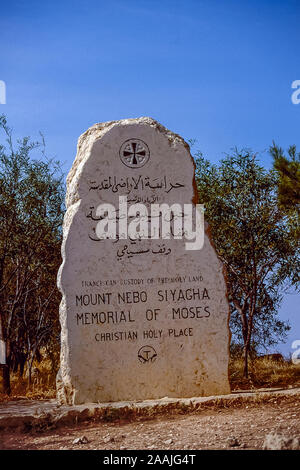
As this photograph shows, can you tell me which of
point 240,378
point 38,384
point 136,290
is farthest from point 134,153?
point 38,384

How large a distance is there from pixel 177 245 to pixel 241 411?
9.94 feet

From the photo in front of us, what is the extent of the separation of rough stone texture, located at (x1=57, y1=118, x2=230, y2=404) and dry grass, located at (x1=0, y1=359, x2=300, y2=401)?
2.76 metres

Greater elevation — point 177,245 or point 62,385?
point 177,245

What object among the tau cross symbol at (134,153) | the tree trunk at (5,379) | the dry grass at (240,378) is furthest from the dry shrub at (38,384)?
the tau cross symbol at (134,153)

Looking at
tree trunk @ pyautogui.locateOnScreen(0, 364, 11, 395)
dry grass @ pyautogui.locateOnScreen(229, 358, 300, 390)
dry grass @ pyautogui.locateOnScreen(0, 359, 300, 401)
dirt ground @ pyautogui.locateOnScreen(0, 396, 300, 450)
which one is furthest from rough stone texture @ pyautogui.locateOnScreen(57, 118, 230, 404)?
tree trunk @ pyautogui.locateOnScreen(0, 364, 11, 395)

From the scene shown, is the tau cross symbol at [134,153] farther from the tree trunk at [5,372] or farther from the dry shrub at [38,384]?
the tree trunk at [5,372]

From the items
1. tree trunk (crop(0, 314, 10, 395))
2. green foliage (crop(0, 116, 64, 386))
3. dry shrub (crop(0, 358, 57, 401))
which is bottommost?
dry shrub (crop(0, 358, 57, 401))

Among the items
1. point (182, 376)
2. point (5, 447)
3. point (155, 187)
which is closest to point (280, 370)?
point (182, 376)

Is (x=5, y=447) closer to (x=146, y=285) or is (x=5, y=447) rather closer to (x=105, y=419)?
(x=105, y=419)

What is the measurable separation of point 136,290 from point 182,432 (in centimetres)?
319

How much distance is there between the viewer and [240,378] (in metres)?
14.2

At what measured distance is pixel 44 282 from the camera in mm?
15312

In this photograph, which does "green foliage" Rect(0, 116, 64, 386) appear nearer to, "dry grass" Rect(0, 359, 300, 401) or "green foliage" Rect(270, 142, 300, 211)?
"dry grass" Rect(0, 359, 300, 401)

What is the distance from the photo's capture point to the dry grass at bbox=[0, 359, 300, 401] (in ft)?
42.5
